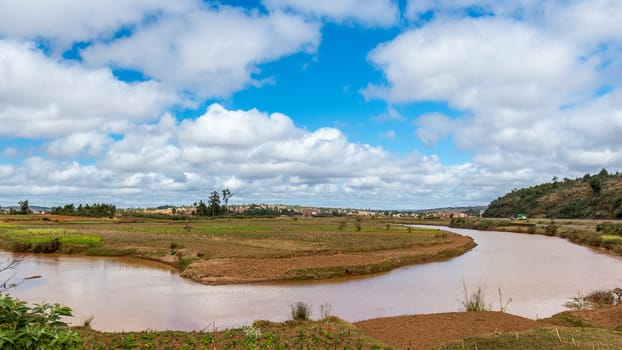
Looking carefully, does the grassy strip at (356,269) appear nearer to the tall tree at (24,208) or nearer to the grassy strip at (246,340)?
the grassy strip at (246,340)

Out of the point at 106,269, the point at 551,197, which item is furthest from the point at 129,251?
the point at 551,197

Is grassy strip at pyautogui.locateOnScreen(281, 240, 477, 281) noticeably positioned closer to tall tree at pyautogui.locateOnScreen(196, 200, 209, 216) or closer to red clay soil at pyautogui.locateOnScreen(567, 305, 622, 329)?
red clay soil at pyautogui.locateOnScreen(567, 305, 622, 329)

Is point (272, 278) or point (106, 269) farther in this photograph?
point (106, 269)

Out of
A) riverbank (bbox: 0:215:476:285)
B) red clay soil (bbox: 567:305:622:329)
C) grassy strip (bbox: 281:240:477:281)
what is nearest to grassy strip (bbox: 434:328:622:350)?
red clay soil (bbox: 567:305:622:329)

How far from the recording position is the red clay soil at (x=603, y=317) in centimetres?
1282

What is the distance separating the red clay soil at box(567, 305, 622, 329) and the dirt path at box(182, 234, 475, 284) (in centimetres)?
1424

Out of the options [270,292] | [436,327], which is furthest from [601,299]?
[270,292]

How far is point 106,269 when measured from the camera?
28.8m

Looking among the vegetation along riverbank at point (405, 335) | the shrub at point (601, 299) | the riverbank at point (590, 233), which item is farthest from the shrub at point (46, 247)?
the riverbank at point (590, 233)

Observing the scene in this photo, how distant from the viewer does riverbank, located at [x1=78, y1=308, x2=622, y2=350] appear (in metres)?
9.88

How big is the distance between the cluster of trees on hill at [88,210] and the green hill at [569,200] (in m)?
111

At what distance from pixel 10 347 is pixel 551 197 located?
5388 inches

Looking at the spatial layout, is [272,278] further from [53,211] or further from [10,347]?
[53,211]

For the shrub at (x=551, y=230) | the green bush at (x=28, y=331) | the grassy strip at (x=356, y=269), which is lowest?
the grassy strip at (x=356, y=269)
